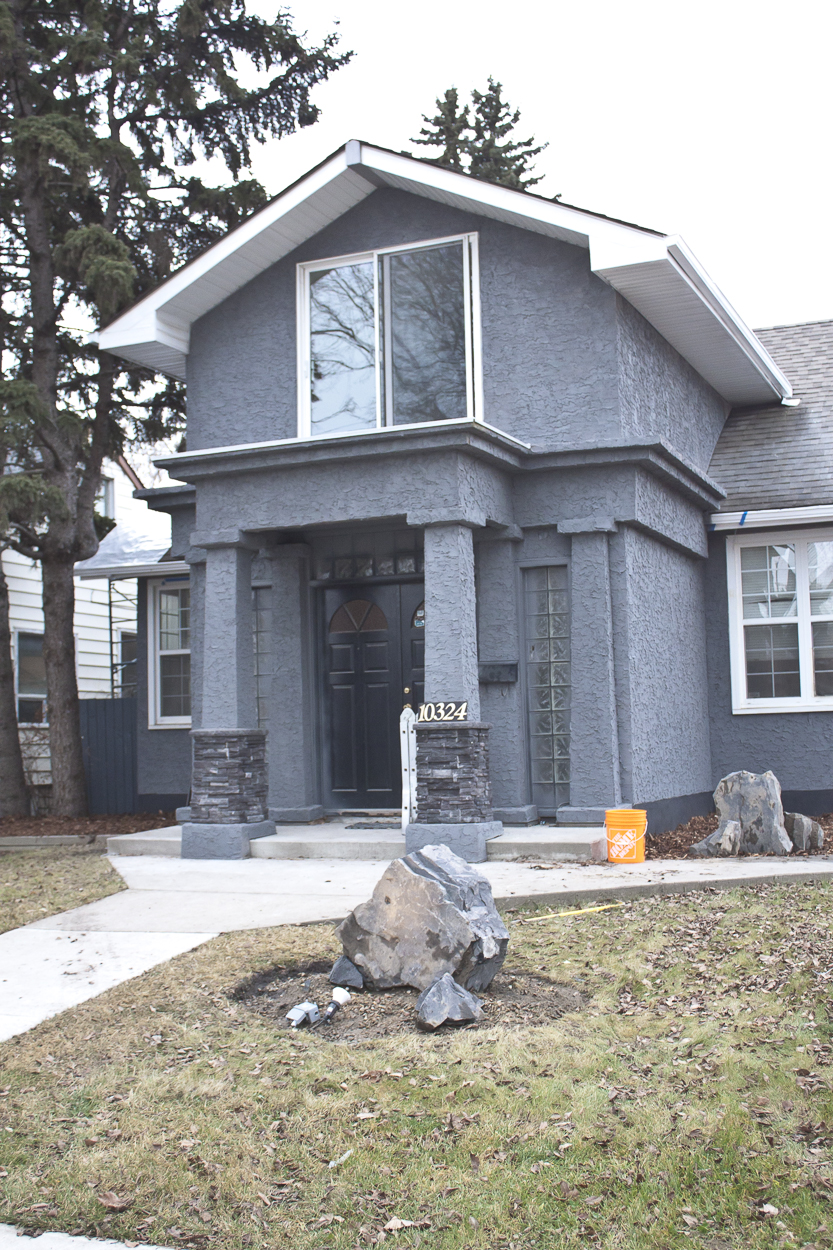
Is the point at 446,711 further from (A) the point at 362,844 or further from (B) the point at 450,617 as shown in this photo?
(A) the point at 362,844

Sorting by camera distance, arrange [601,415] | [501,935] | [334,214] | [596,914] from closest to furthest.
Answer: [501,935], [596,914], [601,415], [334,214]

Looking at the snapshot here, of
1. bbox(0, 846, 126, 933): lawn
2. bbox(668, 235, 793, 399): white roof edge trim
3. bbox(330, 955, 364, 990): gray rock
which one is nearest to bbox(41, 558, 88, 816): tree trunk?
bbox(0, 846, 126, 933): lawn

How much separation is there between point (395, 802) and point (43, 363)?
7.10 metres

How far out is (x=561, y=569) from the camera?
10.4 meters

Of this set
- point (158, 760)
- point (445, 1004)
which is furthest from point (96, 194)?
point (445, 1004)

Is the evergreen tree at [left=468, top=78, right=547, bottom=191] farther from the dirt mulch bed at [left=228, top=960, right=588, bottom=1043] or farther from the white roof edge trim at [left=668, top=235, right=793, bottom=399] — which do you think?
the dirt mulch bed at [left=228, top=960, right=588, bottom=1043]

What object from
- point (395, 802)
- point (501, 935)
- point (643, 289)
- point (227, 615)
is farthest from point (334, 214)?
point (501, 935)

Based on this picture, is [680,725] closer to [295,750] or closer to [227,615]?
[295,750]

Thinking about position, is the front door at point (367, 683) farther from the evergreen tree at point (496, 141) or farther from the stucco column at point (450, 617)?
the evergreen tree at point (496, 141)

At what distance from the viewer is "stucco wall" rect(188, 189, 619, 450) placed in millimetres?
10258

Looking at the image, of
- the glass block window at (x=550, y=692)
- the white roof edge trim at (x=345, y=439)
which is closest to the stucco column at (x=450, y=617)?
the white roof edge trim at (x=345, y=439)

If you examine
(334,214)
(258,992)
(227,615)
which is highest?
(334,214)

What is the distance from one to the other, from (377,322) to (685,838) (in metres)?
5.73

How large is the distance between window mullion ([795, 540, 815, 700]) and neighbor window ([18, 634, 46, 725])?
11.9 metres
